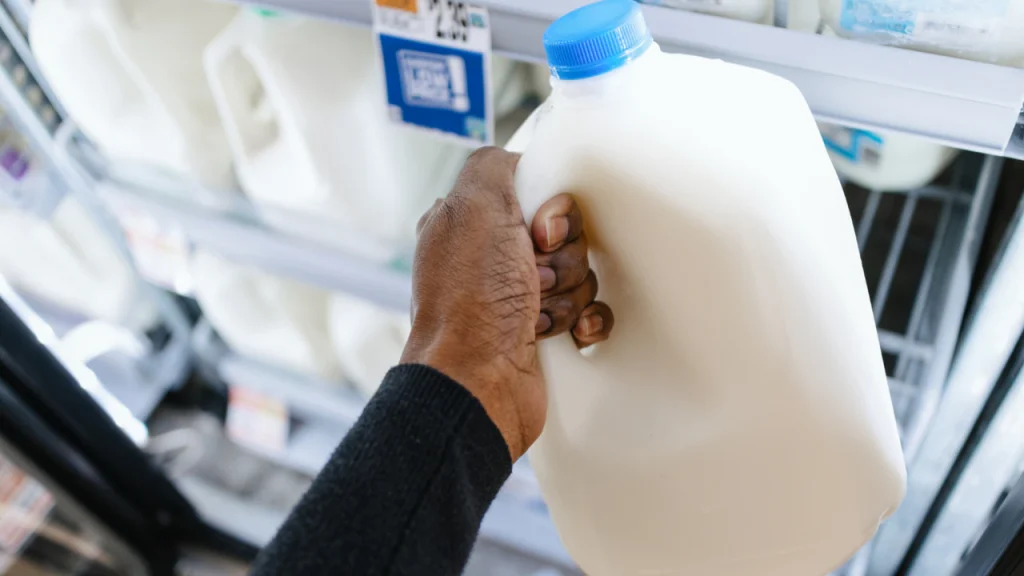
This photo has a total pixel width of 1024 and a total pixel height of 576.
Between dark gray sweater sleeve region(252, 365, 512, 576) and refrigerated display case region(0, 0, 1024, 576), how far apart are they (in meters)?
0.36

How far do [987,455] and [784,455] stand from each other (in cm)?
36

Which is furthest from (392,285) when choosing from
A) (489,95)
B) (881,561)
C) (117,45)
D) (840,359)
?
(881,561)

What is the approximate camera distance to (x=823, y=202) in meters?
0.61

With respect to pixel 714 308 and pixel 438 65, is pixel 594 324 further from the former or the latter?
pixel 438 65

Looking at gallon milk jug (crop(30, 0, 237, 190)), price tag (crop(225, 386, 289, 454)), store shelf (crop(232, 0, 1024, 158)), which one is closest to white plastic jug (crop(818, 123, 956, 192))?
store shelf (crop(232, 0, 1024, 158))

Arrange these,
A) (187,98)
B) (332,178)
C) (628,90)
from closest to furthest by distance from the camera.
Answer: (628,90) < (332,178) < (187,98)

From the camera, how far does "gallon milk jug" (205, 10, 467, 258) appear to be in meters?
0.99

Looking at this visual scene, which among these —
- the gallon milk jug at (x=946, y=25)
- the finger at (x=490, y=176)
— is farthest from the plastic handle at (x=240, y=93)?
the gallon milk jug at (x=946, y=25)

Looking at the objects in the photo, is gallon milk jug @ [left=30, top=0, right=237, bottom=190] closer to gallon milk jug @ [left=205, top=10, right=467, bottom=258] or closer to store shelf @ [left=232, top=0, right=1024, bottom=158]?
gallon milk jug @ [left=205, top=10, right=467, bottom=258]

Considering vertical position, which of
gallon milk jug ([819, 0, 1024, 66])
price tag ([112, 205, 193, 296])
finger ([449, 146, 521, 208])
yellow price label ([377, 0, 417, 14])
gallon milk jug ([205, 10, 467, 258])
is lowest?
price tag ([112, 205, 193, 296])

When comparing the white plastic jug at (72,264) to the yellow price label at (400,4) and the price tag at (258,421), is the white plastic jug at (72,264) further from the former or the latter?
the yellow price label at (400,4)

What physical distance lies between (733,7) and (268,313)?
1108 millimetres

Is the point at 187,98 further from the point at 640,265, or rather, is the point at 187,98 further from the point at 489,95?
the point at 640,265

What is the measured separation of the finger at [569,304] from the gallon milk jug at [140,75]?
2.40ft
